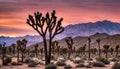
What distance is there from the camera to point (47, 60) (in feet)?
111

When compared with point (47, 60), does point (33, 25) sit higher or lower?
higher

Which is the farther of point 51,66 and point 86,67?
point 86,67

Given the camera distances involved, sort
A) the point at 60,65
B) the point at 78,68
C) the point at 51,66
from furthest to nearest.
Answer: the point at 60,65
the point at 78,68
the point at 51,66

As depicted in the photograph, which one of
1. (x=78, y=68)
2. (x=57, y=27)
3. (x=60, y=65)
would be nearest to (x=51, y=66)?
(x=78, y=68)

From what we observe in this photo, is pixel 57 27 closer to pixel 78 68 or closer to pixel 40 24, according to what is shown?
→ pixel 40 24

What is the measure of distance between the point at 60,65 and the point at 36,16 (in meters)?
6.39

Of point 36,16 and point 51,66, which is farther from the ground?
point 36,16

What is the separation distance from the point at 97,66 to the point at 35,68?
6616 mm

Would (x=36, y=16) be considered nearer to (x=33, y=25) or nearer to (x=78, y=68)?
(x=33, y=25)

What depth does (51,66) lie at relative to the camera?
26.6m

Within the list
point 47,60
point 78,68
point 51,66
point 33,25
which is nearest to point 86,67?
point 78,68

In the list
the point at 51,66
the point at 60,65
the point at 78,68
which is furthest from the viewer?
the point at 60,65

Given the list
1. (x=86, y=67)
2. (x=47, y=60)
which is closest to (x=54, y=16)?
(x=47, y=60)

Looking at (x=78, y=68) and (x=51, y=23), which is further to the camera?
(x=51, y=23)
